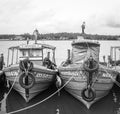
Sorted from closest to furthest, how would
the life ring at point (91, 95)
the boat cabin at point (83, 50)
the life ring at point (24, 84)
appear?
1. the life ring at point (91, 95)
2. the life ring at point (24, 84)
3. the boat cabin at point (83, 50)

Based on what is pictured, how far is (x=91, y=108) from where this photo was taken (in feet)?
41.1

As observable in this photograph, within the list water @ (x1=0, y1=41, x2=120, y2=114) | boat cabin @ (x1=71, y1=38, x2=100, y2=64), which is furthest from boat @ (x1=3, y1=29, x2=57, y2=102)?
boat cabin @ (x1=71, y1=38, x2=100, y2=64)

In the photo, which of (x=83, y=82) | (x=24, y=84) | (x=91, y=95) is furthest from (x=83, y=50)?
(x=24, y=84)

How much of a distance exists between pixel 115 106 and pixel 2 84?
31.9 ft

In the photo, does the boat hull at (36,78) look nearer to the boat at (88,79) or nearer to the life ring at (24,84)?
the life ring at (24,84)

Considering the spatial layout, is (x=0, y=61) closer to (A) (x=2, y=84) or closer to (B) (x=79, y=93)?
(A) (x=2, y=84)

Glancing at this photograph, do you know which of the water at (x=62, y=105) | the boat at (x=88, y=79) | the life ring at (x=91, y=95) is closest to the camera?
the boat at (x=88, y=79)

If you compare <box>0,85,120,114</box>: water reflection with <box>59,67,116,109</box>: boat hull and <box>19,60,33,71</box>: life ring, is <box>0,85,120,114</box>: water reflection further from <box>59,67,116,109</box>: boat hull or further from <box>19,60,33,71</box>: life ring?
<box>19,60,33,71</box>: life ring

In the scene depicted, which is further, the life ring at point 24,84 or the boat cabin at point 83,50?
the boat cabin at point 83,50

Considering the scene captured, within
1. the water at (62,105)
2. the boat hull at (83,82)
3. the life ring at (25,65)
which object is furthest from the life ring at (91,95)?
the life ring at (25,65)

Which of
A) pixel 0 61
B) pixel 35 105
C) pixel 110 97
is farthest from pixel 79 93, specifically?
pixel 0 61

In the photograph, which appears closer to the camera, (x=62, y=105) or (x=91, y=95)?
(x=91, y=95)

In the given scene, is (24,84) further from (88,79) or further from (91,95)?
(91,95)

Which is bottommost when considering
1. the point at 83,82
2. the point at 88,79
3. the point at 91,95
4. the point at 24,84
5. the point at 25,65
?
the point at 91,95
